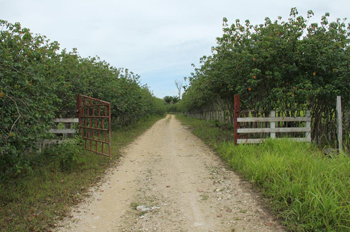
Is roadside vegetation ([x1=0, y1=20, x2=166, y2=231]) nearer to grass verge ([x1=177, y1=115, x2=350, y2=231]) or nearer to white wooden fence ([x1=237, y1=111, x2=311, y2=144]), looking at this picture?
grass verge ([x1=177, y1=115, x2=350, y2=231])

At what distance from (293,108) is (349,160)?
4525 mm

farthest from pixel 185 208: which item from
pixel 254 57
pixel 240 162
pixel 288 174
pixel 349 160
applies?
pixel 254 57

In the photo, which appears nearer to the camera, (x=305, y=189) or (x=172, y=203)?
(x=305, y=189)

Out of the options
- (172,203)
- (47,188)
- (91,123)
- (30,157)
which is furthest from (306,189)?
(91,123)

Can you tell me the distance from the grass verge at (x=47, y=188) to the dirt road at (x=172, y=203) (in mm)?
341

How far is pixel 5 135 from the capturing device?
13.1 feet

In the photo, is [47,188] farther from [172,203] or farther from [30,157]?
[172,203]

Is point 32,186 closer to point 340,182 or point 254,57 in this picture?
point 340,182

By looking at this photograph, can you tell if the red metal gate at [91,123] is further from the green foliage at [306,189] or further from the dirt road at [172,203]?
the green foliage at [306,189]

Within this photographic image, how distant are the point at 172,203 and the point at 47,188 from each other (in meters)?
2.61

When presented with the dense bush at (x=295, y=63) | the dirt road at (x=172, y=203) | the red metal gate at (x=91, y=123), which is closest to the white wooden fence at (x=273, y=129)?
the dense bush at (x=295, y=63)

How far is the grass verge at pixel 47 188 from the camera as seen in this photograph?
150 inches

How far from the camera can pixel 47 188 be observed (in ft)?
16.7

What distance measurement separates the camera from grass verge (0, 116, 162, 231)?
3805mm
